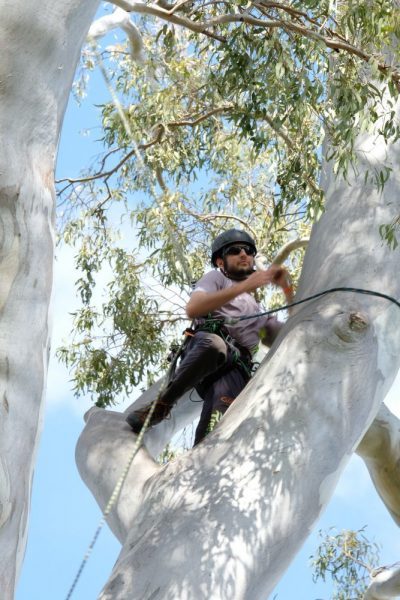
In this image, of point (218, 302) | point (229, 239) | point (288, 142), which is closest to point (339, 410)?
point (218, 302)

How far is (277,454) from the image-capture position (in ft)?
12.8

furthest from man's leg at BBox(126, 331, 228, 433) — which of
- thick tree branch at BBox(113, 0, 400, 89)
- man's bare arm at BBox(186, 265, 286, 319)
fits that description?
thick tree branch at BBox(113, 0, 400, 89)

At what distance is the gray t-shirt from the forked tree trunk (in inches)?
10.8

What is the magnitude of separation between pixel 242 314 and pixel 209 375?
11.9 inches

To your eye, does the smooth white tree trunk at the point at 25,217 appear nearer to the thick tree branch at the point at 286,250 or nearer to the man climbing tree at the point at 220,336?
the man climbing tree at the point at 220,336

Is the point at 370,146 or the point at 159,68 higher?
the point at 159,68

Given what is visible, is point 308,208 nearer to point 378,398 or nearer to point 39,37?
point 378,398

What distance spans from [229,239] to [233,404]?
33.4 inches

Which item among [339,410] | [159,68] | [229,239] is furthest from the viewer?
[159,68]

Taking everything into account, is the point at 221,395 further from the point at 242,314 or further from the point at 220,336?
the point at 242,314

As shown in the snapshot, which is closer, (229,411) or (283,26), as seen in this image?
(229,411)

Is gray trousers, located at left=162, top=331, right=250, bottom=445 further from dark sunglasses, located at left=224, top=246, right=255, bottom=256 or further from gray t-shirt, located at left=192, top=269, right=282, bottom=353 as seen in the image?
dark sunglasses, located at left=224, top=246, right=255, bottom=256

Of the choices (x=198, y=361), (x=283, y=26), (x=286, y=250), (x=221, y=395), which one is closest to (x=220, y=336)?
(x=198, y=361)

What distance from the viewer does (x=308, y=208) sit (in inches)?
197
